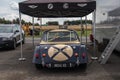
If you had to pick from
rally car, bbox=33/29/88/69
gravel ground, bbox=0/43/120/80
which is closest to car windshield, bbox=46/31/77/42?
rally car, bbox=33/29/88/69

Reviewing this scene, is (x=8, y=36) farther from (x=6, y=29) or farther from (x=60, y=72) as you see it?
(x=60, y=72)

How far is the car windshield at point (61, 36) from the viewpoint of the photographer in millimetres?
10070

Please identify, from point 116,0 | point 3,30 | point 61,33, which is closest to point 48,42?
point 61,33

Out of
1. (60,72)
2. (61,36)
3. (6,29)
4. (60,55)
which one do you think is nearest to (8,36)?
(6,29)

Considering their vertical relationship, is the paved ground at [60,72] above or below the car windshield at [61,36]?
below

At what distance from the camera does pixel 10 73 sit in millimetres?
8930

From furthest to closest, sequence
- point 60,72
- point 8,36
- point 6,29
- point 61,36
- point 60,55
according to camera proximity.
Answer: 1. point 6,29
2. point 8,36
3. point 61,36
4. point 60,72
5. point 60,55

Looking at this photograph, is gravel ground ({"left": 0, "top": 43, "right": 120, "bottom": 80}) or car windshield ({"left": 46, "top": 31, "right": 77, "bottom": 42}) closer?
gravel ground ({"left": 0, "top": 43, "right": 120, "bottom": 80})

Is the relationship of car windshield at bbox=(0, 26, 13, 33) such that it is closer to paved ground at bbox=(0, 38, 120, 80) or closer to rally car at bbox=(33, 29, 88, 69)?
paved ground at bbox=(0, 38, 120, 80)

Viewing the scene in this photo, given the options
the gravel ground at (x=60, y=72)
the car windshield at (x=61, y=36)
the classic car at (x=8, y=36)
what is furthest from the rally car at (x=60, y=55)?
the classic car at (x=8, y=36)

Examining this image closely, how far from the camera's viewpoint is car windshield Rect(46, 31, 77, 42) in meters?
10.1

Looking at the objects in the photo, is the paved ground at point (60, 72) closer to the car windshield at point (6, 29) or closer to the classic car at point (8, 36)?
the classic car at point (8, 36)

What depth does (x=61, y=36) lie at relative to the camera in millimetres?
10250

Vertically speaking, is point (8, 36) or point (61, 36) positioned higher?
point (61, 36)
